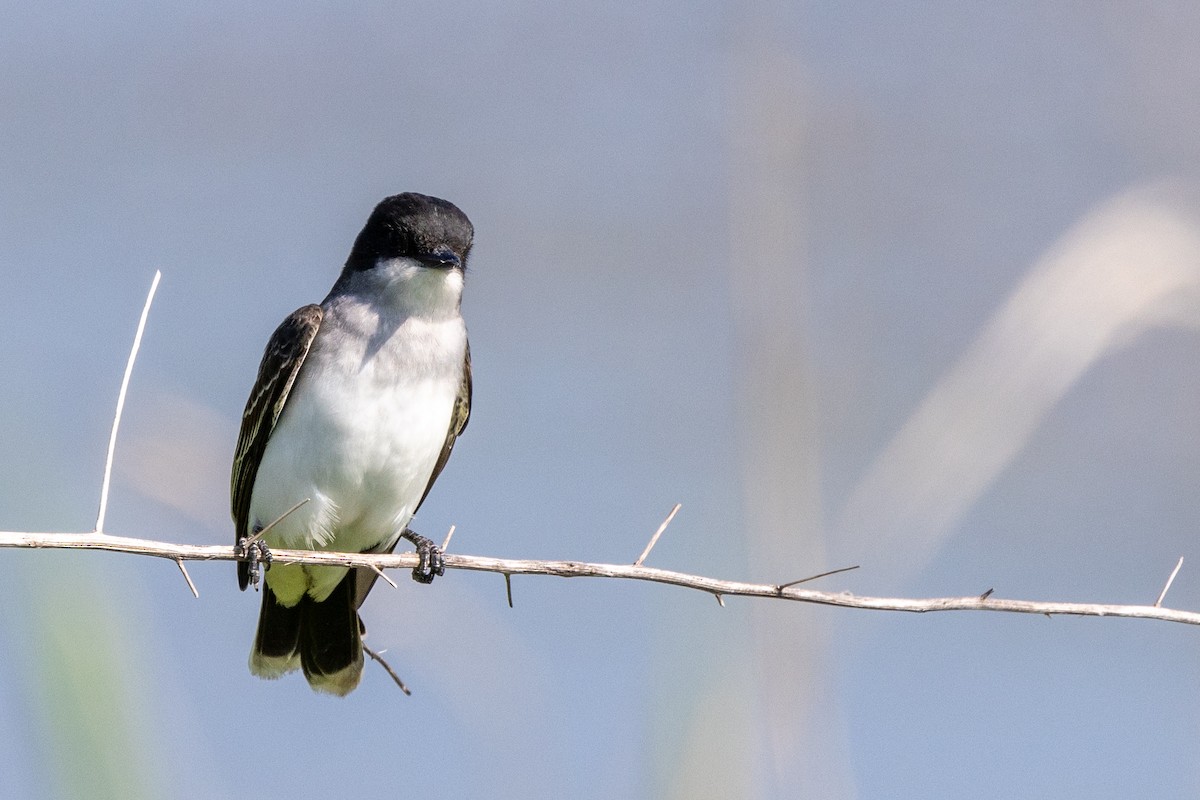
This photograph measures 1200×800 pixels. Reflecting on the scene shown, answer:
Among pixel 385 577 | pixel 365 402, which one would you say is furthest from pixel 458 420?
pixel 385 577

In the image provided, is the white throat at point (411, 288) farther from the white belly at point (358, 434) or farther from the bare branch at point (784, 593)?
the bare branch at point (784, 593)

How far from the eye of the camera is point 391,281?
15.5 feet

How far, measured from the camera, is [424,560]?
13.6ft

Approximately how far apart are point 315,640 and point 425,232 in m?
1.58

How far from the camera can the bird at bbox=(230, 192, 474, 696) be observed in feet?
14.9

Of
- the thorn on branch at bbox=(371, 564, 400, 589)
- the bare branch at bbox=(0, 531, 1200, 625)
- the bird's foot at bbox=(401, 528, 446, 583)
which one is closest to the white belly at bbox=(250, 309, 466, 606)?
the bird's foot at bbox=(401, 528, 446, 583)

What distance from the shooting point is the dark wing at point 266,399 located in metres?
4.65

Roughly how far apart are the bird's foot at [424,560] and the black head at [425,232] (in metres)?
0.96

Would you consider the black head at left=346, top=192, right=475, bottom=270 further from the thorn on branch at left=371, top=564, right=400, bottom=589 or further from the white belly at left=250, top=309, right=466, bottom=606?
the thorn on branch at left=371, top=564, right=400, bottom=589

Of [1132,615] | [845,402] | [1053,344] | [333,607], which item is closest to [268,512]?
[333,607]

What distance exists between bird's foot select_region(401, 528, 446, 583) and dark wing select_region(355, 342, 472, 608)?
0.07 metres

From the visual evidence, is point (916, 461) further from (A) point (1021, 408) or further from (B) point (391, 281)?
(B) point (391, 281)

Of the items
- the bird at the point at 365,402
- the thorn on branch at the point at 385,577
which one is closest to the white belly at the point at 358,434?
the bird at the point at 365,402

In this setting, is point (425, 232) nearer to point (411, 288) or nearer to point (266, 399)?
point (411, 288)
